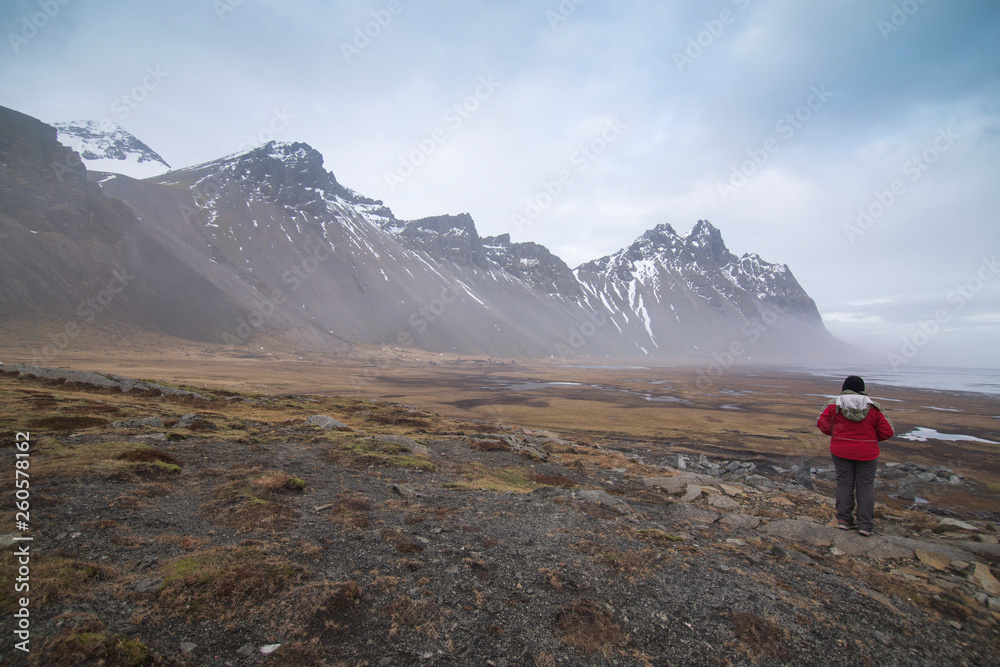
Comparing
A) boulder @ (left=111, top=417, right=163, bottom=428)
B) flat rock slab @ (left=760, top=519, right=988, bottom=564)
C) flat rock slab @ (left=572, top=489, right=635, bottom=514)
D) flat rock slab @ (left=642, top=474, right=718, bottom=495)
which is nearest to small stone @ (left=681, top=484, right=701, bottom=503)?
flat rock slab @ (left=642, top=474, right=718, bottom=495)

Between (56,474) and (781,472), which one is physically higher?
(56,474)

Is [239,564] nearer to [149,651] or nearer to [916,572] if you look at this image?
[149,651]

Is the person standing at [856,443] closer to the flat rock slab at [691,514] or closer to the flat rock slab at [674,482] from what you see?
the flat rock slab at [691,514]

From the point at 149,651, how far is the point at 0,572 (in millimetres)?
3299

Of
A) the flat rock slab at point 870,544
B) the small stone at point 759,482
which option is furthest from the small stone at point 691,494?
the small stone at point 759,482

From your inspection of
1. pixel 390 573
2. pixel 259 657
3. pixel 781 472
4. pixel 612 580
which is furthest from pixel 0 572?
pixel 781 472

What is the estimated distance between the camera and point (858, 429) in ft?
34.4

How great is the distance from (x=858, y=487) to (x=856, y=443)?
4.62 feet

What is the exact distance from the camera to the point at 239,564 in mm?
7199

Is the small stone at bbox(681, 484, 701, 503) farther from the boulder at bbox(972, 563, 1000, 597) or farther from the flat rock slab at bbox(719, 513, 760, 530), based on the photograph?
the boulder at bbox(972, 563, 1000, 597)

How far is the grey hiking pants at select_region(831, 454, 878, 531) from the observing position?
10586mm

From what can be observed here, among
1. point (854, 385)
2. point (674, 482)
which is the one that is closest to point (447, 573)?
point (854, 385)

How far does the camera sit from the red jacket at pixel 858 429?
10.4m

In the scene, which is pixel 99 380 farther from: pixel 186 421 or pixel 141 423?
pixel 141 423
